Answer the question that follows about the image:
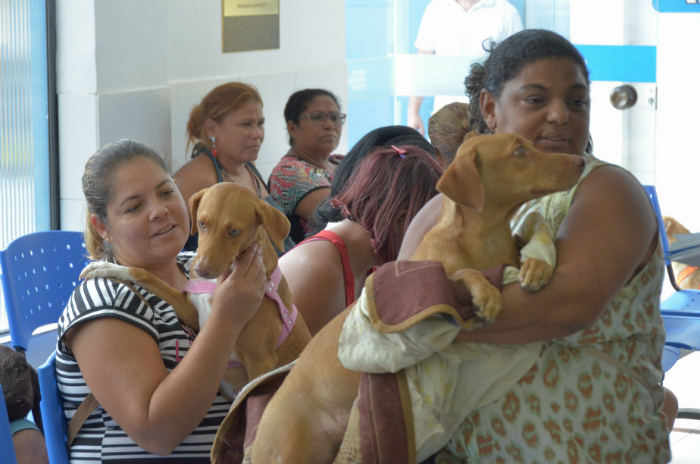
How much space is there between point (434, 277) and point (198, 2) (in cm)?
393

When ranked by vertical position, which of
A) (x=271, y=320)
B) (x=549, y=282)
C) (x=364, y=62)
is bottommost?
(x=271, y=320)

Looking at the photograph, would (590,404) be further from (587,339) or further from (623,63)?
(623,63)

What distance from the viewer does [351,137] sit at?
23.4ft

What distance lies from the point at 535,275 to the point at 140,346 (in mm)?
981

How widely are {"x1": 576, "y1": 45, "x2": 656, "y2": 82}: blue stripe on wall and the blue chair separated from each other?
79.4 inches

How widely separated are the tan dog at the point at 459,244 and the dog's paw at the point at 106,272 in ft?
2.07

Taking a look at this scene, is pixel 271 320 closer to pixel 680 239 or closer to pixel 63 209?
pixel 680 239

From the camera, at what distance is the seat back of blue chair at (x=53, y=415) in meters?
1.83

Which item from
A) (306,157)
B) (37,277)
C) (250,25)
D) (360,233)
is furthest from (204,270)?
(250,25)

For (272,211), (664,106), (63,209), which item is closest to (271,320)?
(272,211)

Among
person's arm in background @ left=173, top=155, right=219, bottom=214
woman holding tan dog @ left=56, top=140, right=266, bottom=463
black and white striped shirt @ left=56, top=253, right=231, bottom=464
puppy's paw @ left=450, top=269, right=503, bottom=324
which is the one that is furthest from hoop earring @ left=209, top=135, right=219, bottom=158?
puppy's paw @ left=450, top=269, right=503, bottom=324

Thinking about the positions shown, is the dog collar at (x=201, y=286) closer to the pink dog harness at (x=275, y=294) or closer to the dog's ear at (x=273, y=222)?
the pink dog harness at (x=275, y=294)

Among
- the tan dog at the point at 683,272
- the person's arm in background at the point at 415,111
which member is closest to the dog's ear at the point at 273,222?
the tan dog at the point at 683,272

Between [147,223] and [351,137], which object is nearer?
[147,223]
